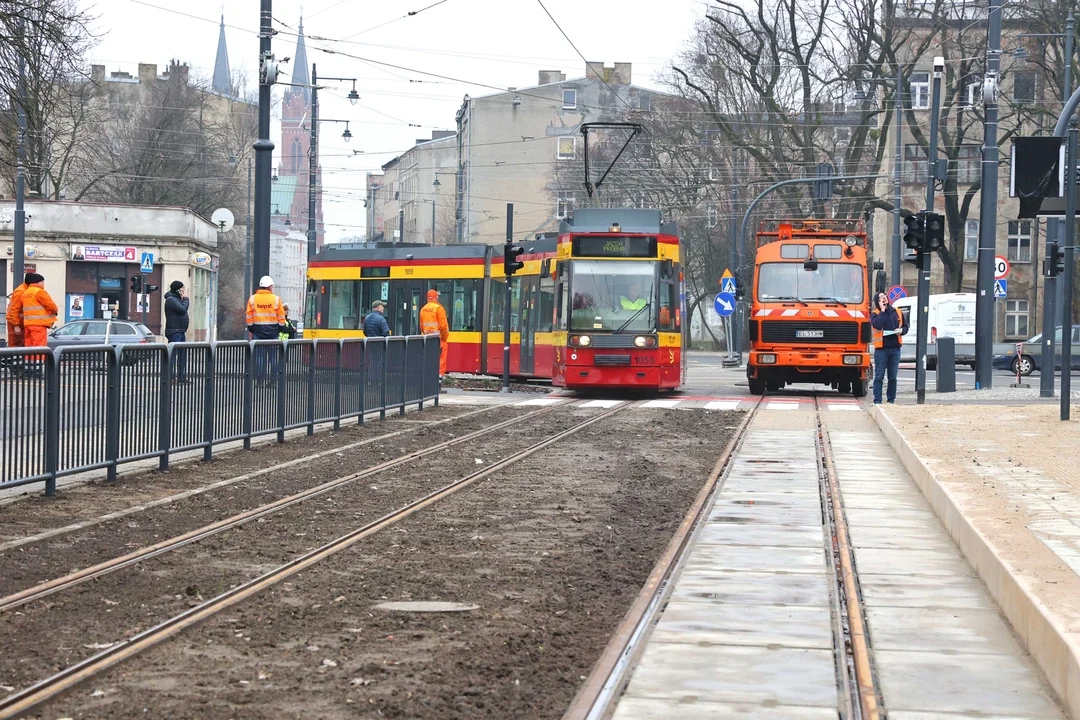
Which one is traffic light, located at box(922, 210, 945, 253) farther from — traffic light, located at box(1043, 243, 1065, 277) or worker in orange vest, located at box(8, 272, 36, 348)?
worker in orange vest, located at box(8, 272, 36, 348)

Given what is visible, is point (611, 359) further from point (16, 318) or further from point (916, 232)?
point (16, 318)

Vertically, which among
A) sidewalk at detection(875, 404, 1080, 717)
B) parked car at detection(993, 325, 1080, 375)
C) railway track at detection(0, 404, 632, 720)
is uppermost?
parked car at detection(993, 325, 1080, 375)

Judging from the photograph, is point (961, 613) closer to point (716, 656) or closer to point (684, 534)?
point (716, 656)

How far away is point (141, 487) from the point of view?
40.0 ft

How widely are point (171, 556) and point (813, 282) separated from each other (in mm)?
20664

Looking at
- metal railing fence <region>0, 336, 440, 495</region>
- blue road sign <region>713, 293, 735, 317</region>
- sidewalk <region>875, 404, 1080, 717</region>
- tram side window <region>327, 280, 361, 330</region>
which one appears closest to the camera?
sidewalk <region>875, 404, 1080, 717</region>

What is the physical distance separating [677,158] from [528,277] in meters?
31.1

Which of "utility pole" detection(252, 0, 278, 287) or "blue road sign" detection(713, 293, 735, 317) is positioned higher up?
"utility pole" detection(252, 0, 278, 287)

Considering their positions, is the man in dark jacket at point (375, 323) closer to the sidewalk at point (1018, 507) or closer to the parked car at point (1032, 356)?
the sidewalk at point (1018, 507)

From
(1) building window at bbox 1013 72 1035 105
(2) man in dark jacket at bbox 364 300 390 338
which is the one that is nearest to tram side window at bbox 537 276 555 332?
(2) man in dark jacket at bbox 364 300 390 338

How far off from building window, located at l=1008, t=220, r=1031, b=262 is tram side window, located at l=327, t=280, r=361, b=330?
127ft

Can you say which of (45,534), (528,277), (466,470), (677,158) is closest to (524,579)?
(45,534)

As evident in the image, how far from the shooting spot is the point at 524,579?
8.20 metres

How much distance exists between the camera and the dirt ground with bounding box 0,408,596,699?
21.8ft
